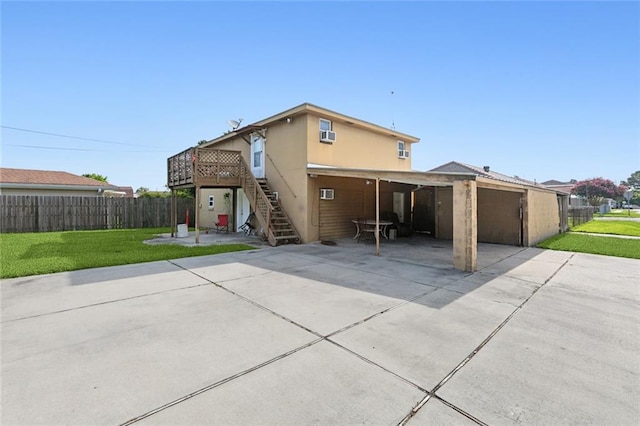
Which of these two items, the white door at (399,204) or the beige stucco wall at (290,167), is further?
the white door at (399,204)

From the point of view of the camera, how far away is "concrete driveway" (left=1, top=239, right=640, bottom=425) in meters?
2.16

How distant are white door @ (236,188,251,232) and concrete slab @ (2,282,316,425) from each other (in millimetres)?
10424

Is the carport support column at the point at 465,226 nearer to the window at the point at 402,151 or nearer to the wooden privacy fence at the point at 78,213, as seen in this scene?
the window at the point at 402,151

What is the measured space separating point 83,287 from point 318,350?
491cm

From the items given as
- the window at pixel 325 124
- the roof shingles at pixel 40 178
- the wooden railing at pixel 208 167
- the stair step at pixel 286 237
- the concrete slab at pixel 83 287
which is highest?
the window at pixel 325 124

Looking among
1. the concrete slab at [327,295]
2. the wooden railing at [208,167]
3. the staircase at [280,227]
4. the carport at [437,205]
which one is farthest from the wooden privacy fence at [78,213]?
the concrete slab at [327,295]

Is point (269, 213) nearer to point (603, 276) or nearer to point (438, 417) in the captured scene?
point (438, 417)

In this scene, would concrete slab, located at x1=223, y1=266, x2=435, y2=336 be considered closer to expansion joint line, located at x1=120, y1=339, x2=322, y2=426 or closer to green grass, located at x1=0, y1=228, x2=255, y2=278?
expansion joint line, located at x1=120, y1=339, x2=322, y2=426

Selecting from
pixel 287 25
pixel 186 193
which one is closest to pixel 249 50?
pixel 287 25

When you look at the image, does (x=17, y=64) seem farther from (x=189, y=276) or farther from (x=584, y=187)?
(x=584, y=187)

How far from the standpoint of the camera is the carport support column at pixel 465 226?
6.60 metres

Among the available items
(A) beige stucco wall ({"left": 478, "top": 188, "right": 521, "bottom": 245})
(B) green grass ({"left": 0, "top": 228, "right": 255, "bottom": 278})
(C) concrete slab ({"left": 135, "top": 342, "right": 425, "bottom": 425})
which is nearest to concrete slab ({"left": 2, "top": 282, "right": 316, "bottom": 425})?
(C) concrete slab ({"left": 135, "top": 342, "right": 425, "bottom": 425})

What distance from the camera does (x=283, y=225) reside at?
11367mm

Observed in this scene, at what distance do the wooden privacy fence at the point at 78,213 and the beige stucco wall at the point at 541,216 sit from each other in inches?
783
